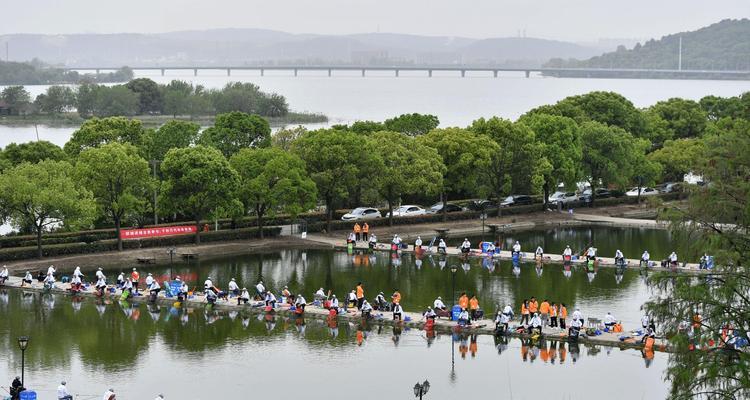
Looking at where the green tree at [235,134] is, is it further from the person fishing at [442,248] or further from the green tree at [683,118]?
the green tree at [683,118]

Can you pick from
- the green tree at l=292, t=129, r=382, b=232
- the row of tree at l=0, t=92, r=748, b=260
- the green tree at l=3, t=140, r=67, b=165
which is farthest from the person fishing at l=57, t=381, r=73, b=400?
the green tree at l=3, t=140, r=67, b=165

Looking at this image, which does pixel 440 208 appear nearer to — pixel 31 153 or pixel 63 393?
pixel 31 153

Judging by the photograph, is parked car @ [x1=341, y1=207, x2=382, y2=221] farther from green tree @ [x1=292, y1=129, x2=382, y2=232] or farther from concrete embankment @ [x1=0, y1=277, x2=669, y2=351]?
concrete embankment @ [x1=0, y1=277, x2=669, y2=351]

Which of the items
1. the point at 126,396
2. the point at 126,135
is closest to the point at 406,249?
the point at 126,135

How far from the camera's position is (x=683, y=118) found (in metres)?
104

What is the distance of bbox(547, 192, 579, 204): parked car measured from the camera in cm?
8494

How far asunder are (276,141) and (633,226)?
2603cm

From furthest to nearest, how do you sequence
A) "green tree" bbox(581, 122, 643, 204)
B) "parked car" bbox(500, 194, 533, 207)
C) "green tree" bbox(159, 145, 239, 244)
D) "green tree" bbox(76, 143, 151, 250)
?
"green tree" bbox(581, 122, 643, 204) → "parked car" bbox(500, 194, 533, 207) → "green tree" bbox(159, 145, 239, 244) → "green tree" bbox(76, 143, 151, 250)

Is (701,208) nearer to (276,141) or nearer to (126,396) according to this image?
(126,396)

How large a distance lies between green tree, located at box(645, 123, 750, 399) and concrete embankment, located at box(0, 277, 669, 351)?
14.1 meters

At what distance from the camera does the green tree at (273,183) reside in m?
67.2

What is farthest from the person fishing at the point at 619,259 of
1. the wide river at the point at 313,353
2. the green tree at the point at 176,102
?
the green tree at the point at 176,102

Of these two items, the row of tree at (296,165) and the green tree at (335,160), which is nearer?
the row of tree at (296,165)

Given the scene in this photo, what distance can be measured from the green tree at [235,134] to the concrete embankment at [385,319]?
25593 mm
